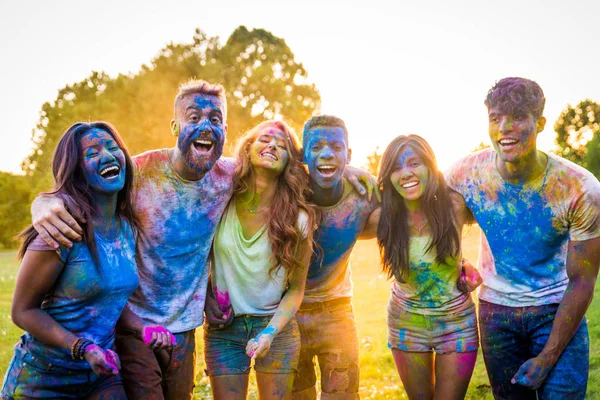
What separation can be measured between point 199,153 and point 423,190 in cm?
171

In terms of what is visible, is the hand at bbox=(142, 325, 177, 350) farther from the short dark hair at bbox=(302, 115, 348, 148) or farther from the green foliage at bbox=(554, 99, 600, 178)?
the green foliage at bbox=(554, 99, 600, 178)

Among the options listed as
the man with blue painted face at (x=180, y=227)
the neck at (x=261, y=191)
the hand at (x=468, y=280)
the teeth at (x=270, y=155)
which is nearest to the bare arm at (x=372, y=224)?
the hand at (x=468, y=280)

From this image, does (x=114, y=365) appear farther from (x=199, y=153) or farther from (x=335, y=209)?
(x=335, y=209)

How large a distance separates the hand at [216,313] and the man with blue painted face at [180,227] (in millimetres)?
59

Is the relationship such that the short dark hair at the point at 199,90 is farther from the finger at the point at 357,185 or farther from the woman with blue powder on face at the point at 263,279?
the finger at the point at 357,185

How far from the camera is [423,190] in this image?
4.34 meters

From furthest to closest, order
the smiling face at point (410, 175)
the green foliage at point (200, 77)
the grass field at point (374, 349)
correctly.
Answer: the green foliage at point (200, 77)
the grass field at point (374, 349)
the smiling face at point (410, 175)

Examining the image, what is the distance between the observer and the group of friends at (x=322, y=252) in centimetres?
407

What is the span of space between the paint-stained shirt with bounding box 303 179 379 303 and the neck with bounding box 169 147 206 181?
107 centimetres

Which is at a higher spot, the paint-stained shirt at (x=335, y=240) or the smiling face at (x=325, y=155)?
the smiling face at (x=325, y=155)

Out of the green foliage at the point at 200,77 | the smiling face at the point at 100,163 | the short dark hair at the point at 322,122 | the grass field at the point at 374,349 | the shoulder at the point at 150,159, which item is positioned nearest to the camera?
the smiling face at the point at 100,163

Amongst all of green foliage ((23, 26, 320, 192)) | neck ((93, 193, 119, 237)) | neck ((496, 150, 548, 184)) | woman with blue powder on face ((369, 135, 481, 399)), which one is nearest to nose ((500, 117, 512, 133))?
neck ((496, 150, 548, 184))

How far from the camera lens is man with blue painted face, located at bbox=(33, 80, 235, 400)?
408 centimetres

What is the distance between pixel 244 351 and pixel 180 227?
3.36ft
